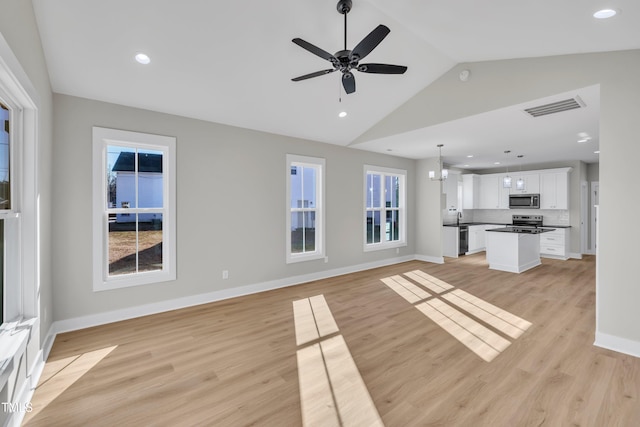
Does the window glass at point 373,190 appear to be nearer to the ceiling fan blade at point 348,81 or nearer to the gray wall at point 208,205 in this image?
the gray wall at point 208,205

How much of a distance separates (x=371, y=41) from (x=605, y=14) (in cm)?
182

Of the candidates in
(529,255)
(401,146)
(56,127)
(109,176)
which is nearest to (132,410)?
(109,176)

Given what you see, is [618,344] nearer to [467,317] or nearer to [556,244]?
[467,317]

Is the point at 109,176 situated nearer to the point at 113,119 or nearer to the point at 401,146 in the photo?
the point at 113,119

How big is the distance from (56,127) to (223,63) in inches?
79.4

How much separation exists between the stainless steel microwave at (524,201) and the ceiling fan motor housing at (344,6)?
8.27 m

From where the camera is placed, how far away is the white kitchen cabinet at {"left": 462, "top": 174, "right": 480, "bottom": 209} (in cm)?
938

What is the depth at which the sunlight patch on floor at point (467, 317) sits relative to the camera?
3.05m

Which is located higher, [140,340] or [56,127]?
[56,127]

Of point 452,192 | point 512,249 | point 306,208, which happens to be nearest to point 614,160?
point 512,249

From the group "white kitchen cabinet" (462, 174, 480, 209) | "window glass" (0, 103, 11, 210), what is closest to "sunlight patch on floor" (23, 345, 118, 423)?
"window glass" (0, 103, 11, 210)

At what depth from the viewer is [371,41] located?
2309 mm

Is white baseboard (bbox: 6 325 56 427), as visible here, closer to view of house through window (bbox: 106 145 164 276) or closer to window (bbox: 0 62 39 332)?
window (bbox: 0 62 39 332)

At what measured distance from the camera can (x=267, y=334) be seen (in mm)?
3295
